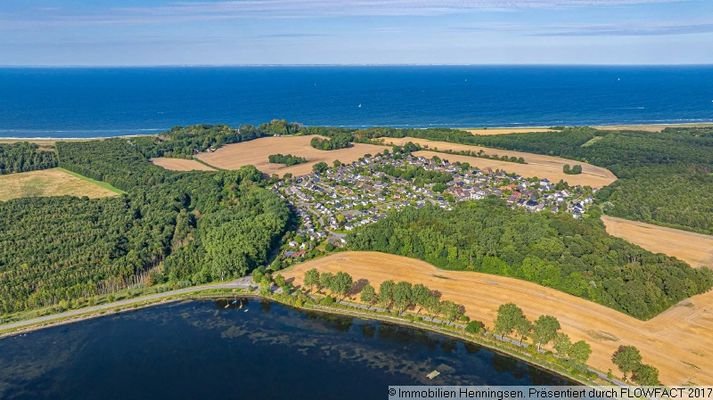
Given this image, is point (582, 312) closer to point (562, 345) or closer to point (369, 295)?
point (562, 345)

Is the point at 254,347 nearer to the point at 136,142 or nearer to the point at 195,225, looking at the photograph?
the point at 195,225

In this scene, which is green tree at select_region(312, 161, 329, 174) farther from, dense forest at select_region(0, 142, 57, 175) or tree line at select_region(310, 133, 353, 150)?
dense forest at select_region(0, 142, 57, 175)

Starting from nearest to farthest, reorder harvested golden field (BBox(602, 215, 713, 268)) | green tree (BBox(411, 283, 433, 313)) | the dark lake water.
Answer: the dark lake water
green tree (BBox(411, 283, 433, 313))
harvested golden field (BBox(602, 215, 713, 268))

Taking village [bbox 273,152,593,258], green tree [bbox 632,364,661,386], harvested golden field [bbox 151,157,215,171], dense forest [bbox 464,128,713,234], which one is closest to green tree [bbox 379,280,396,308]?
village [bbox 273,152,593,258]

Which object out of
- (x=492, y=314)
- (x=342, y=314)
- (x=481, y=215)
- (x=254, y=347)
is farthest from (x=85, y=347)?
(x=481, y=215)

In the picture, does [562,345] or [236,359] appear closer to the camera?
[562,345]

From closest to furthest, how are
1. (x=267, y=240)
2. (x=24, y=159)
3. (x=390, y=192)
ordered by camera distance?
1. (x=267, y=240)
2. (x=390, y=192)
3. (x=24, y=159)

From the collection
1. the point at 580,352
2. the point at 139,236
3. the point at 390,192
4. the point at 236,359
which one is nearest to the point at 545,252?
the point at 580,352

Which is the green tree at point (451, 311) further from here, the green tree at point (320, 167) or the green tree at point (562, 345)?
the green tree at point (320, 167)
